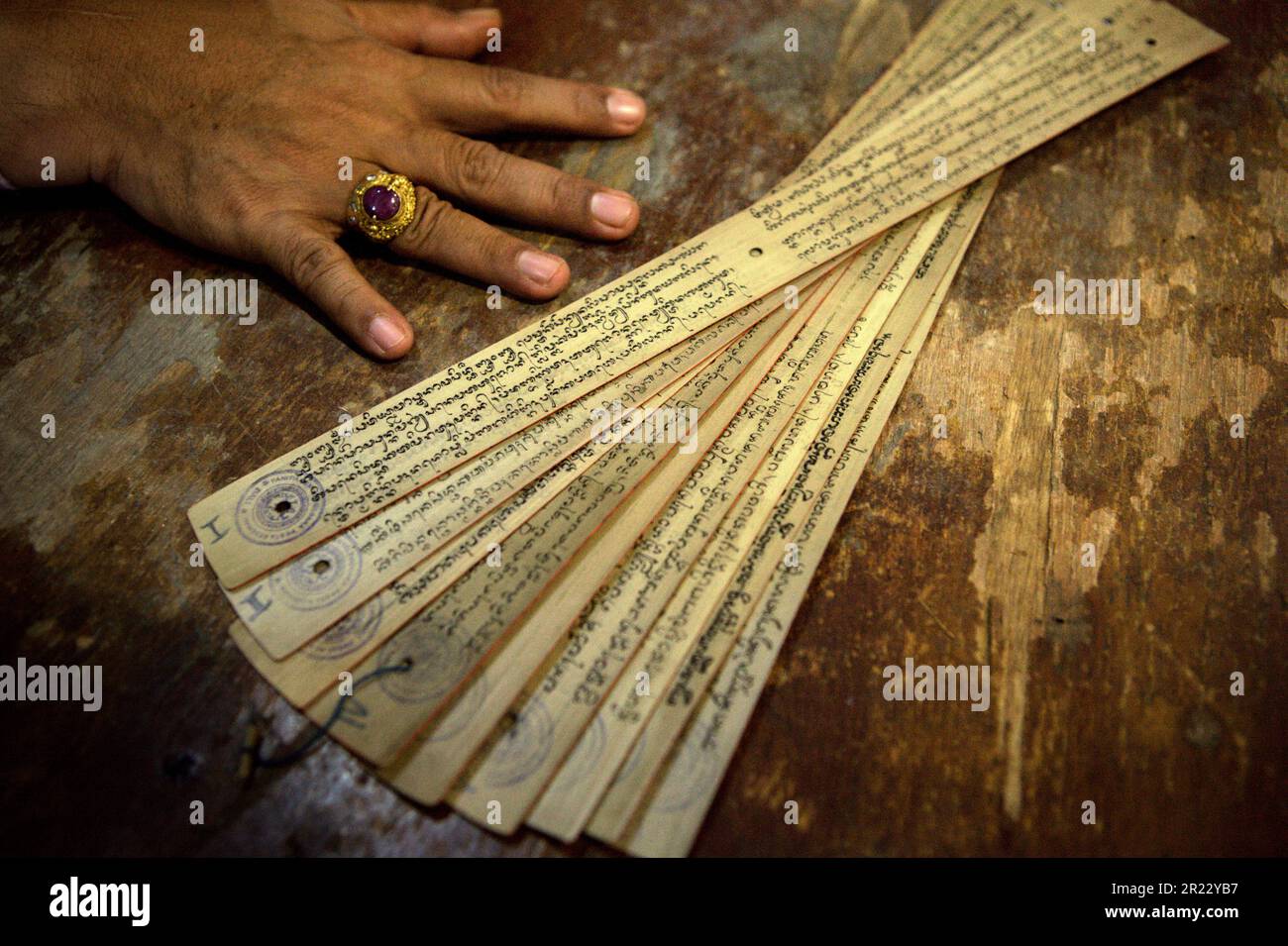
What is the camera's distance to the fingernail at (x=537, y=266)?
1322 mm

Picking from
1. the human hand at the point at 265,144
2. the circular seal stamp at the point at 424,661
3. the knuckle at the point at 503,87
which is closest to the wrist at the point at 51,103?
the human hand at the point at 265,144

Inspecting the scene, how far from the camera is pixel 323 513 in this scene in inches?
42.4

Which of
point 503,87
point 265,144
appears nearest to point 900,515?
point 503,87

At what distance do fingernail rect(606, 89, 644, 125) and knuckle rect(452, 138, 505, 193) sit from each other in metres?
0.26

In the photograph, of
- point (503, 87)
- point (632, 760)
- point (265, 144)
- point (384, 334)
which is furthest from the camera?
point (503, 87)

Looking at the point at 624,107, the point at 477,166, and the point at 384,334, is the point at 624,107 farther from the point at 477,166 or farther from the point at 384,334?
the point at 384,334

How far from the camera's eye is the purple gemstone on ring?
1331mm

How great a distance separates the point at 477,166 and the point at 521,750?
0.96m

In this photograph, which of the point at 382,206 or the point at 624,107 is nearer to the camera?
the point at 382,206

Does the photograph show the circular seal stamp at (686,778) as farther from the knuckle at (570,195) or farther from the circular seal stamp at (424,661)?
the knuckle at (570,195)

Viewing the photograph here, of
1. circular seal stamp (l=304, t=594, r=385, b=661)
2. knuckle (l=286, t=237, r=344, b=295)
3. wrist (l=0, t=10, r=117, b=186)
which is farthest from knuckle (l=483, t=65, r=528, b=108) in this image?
circular seal stamp (l=304, t=594, r=385, b=661)

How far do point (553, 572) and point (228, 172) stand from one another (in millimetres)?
875

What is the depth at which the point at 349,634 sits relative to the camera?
39.7 inches

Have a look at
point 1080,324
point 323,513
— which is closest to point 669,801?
point 323,513
